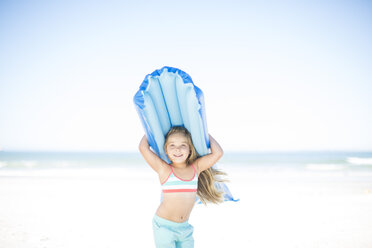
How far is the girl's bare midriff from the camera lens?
9.15 feet

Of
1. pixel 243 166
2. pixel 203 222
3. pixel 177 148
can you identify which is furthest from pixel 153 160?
pixel 243 166

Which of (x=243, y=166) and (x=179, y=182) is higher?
(x=179, y=182)

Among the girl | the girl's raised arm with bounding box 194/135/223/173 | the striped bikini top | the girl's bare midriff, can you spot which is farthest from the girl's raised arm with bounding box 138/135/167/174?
the girl's raised arm with bounding box 194/135/223/173

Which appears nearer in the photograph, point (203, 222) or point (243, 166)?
point (203, 222)

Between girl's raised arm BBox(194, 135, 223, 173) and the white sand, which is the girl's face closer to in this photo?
girl's raised arm BBox(194, 135, 223, 173)

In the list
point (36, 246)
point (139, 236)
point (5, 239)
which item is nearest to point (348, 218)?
point (139, 236)

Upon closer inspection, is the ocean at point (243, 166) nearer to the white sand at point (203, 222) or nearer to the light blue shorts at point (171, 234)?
the white sand at point (203, 222)

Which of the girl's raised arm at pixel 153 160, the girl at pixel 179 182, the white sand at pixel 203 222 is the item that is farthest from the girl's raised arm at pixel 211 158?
Answer: the white sand at pixel 203 222

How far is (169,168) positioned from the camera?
117 inches

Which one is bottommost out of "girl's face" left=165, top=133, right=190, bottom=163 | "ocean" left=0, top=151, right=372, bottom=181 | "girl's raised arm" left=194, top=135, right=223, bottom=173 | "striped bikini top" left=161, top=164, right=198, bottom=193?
"ocean" left=0, top=151, right=372, bottom=181

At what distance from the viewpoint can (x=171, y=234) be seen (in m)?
2.68

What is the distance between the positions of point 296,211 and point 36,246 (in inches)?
222

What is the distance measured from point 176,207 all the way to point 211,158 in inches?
25.9

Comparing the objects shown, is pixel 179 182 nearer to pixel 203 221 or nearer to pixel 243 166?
pixel 203 221
